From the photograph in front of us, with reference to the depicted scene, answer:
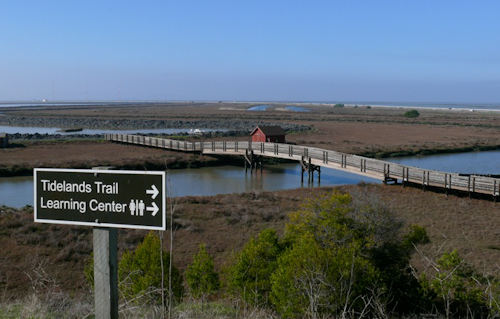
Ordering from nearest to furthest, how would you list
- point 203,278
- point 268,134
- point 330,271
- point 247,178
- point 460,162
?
point 330,271 → point 203,278 → point 247,178 → point 268,134 → point 460,162

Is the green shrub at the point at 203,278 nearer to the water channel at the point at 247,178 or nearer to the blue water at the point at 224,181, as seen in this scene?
the water channel at the point at 247,178

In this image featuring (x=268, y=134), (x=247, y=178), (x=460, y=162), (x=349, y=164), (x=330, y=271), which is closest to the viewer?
(x=330, y=271)

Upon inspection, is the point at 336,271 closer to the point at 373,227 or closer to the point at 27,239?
the point at 373,227

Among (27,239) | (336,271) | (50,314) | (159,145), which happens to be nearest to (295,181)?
(159,145)

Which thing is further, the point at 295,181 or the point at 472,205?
the point at 295,181

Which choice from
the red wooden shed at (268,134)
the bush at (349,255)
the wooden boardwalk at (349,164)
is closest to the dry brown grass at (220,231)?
the wooden boardwalk at (349,164)

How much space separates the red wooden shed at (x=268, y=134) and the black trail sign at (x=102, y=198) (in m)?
39.1

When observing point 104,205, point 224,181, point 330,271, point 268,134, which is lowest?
point 224,181

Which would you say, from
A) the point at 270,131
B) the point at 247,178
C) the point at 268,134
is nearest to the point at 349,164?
the point at 247,178

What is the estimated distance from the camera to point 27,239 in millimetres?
16469

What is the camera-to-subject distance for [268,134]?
4288cm

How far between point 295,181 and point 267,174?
385cm

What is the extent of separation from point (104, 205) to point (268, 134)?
39574 millimetres

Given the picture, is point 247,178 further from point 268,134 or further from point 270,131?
point 270,131
